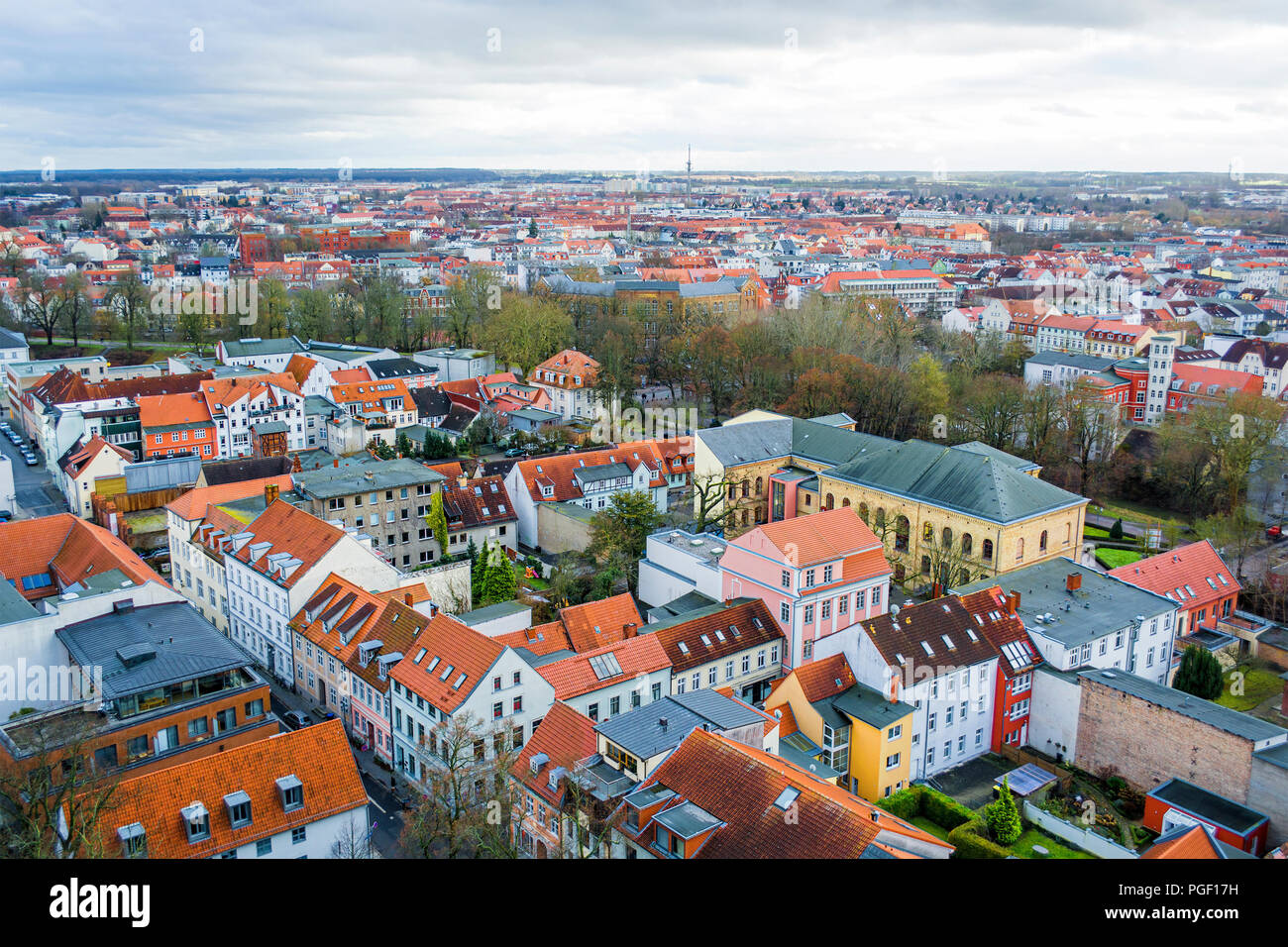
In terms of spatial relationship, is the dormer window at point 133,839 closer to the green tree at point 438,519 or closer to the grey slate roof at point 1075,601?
the green tree at point 438,519

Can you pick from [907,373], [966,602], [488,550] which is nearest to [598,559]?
[488,550]

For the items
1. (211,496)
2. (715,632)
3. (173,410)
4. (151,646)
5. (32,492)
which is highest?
(173,410)

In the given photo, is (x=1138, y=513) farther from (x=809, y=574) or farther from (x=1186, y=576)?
(x=809, y=574)

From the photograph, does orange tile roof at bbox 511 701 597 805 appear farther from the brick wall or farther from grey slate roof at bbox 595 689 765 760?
the brick wall

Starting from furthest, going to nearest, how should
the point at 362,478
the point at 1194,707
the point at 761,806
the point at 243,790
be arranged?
the point at 362,478
the point at 1194,707
the point at 243,790
the point at 761,806

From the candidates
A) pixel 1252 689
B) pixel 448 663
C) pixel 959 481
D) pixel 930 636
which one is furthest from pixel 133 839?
pixel 1252 689

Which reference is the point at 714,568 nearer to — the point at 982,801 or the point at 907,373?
→ the point at 982,801

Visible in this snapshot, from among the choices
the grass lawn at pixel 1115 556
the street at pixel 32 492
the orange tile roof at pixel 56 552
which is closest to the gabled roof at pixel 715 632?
the orange tile roof at pixel 56 552
